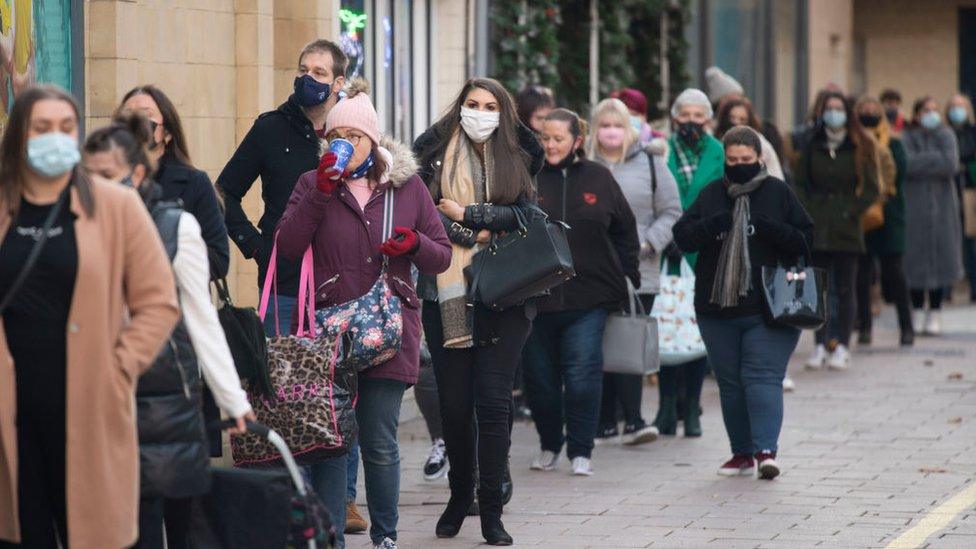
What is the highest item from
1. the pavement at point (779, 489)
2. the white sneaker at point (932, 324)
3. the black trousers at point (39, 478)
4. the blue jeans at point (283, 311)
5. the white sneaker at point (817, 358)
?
the blue jeans at point (283, 311)

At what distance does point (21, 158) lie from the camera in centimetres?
529

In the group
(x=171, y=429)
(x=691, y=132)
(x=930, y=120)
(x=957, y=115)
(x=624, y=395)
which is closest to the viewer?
(x=171, y=429)

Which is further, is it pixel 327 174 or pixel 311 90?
pixel 311 90

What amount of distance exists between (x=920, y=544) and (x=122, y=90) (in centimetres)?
401

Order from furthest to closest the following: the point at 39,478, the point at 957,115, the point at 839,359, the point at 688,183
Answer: the point at 957,115 → the point at 839,359 → the point at 688,183 → the point at 39,478

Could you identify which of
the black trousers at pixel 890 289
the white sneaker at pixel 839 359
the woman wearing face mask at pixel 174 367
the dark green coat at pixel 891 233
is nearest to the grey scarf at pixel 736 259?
the woman wearing face mask at pixel 174 367

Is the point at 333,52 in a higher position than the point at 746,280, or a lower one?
higher

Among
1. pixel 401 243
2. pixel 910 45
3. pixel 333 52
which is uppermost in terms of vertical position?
pixel 910 45

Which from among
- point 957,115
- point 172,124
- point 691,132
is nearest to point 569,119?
point 691,132

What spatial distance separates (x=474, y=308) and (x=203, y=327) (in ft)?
7.46

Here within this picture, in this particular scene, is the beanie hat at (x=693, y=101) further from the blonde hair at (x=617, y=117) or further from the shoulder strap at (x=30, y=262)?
the shoulder strap at (x=30, y=262)

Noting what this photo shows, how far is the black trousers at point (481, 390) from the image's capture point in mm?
7785

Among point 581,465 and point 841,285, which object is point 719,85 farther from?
point 581,465

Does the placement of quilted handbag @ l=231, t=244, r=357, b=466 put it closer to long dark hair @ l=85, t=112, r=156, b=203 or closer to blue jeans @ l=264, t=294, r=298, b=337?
long dark hair @ l=85, t=112, r=156, b=203
